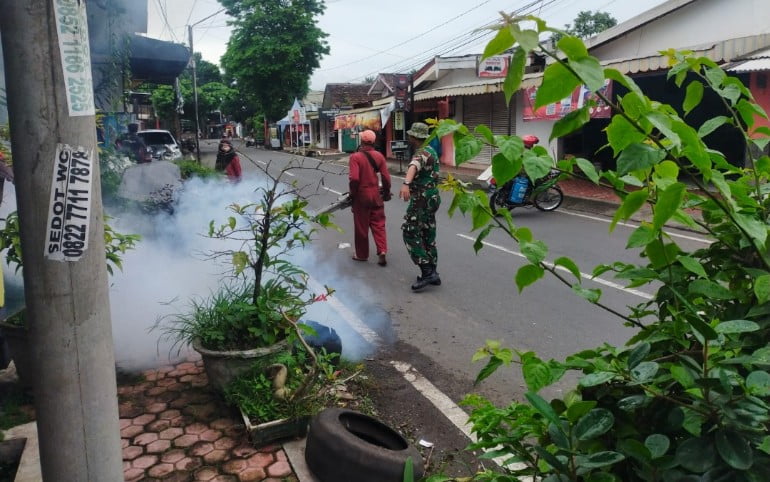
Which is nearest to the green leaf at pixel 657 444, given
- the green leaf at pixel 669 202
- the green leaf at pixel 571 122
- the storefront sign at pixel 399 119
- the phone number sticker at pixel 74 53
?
the green leaf at pixel 669 202

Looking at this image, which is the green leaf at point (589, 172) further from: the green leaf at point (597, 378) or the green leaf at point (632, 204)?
the green leaf at point (597, 378)

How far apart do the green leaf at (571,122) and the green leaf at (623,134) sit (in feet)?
0.20

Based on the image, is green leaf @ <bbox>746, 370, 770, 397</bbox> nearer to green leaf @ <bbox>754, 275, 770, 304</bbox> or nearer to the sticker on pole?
green leaf @ <bbox>754, 275, 770, 304</bbox>

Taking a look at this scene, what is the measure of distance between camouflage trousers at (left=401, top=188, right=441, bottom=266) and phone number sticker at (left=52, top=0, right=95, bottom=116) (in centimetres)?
484

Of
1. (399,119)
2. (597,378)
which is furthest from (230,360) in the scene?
(399,119)

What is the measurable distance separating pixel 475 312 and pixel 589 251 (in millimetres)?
3398

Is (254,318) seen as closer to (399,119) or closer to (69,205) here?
(69,205)

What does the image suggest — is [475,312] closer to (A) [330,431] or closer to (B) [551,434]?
(A) [330,431]

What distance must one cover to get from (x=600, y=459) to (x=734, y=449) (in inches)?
10.8

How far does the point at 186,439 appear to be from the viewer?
10.8 feet

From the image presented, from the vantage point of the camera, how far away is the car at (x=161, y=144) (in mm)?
19791

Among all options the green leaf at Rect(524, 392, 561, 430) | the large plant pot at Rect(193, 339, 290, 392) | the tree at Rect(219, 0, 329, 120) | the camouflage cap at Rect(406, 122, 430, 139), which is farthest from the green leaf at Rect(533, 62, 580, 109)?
the tree at Rect(219, 0, 329, 120)

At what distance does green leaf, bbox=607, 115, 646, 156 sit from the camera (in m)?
1.18

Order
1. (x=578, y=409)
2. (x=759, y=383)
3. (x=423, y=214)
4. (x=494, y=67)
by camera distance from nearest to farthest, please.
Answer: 1. (x=759, y=383)
2. (x=578, y=409)
3. (x=423, y=214)
4. (x=494, y=67)
